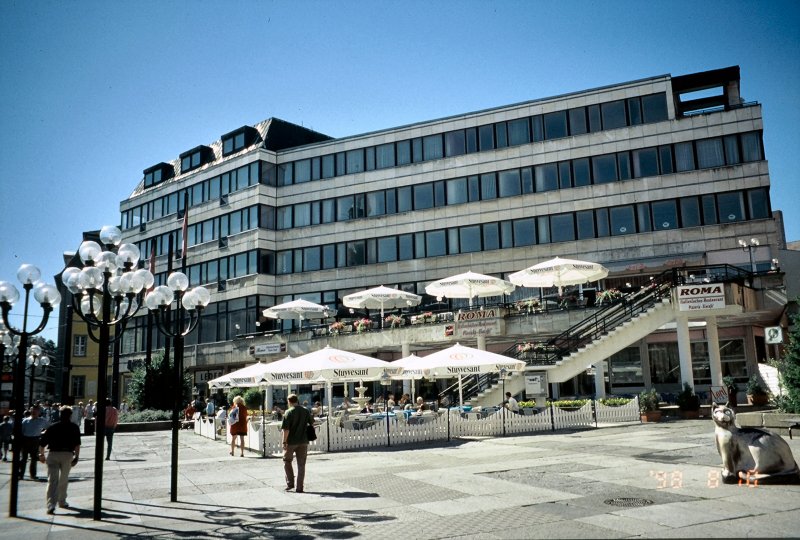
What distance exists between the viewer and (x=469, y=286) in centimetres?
3066

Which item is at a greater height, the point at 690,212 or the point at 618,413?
the point at 690,212

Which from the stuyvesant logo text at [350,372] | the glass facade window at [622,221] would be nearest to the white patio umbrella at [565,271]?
the glass facade window at [622,221]

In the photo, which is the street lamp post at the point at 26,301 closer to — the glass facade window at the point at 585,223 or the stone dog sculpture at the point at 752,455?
the stone dog sculpture at the point at 752,455

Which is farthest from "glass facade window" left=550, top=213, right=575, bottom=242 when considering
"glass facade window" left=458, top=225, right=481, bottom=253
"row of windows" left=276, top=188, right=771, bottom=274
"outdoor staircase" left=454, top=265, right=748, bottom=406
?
"outdoor staircase" left=454, top=265, right=748, bottom=406

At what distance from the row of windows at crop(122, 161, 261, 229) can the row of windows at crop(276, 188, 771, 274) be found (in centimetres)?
662

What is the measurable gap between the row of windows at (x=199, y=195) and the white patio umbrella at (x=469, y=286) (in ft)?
76.9

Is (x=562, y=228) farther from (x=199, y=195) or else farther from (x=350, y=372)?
(x=199, y=195)

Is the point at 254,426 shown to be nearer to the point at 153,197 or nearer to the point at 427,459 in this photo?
the point at 427,459

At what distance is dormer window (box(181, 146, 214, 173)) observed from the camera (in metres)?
56.9

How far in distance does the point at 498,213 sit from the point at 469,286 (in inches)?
484

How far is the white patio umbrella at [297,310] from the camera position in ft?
123

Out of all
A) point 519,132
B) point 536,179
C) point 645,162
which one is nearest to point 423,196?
point 519,132

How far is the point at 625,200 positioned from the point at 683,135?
186 inches

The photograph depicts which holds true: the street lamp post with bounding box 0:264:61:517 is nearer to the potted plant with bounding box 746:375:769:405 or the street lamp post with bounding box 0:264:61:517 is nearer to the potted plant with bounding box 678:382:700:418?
the potted plant with bounding box 678:382:700:418
